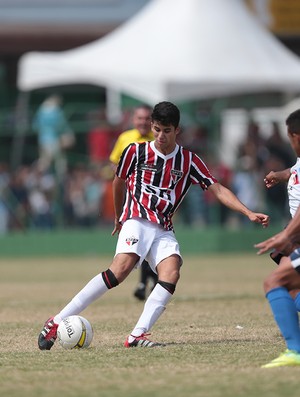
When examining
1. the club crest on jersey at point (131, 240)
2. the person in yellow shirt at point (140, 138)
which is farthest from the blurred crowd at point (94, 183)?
the club crest on jersey at point (131, 240)

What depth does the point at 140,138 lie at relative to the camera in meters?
13.7

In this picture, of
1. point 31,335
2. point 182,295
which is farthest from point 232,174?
point 31,335

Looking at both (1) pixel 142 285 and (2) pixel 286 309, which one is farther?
(1) pixel 142 285

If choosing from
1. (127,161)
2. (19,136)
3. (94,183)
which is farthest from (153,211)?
(19,136)

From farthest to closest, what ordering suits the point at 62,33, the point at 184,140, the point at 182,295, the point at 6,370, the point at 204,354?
the point at 62,33
the point at 184,140
the point at 182,295
the point at 204,354
the point at 6,370

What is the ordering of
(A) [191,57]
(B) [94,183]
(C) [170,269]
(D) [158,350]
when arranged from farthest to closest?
(B) [94,183]
(A) [191,57]
(C) [170,269]
(D) [158,350]

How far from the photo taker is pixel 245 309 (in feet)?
44.0

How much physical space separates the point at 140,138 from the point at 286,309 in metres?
5.68

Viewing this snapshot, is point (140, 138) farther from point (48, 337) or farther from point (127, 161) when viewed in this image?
point (48, 337)

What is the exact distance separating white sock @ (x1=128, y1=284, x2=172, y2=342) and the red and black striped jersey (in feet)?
2.18

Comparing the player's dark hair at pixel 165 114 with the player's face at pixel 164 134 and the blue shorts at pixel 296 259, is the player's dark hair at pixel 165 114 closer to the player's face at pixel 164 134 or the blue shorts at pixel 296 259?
the player's face at pixel 164 134

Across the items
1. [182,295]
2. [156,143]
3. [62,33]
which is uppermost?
[62,33]

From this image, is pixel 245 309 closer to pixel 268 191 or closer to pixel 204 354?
pixel 204 354

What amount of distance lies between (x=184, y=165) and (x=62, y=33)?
21930 millimetres
